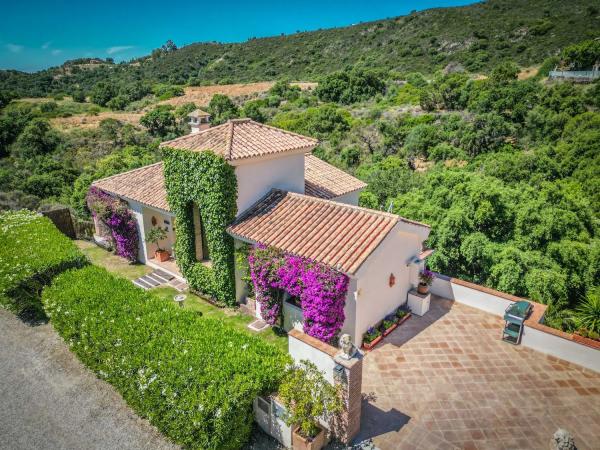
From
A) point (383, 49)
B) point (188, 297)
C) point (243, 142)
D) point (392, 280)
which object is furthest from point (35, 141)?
point (383, 49)

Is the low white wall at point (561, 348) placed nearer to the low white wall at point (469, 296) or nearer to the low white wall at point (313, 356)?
the low white wall at point (469, 296)

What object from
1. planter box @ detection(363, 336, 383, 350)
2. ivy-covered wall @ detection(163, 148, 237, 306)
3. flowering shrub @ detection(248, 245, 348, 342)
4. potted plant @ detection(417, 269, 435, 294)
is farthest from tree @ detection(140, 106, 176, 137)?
planter box @ detection(363, 336, 383, 350)

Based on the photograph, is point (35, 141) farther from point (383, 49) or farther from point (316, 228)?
point (383, 49)

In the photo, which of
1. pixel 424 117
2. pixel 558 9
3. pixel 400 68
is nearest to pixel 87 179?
pixel 424 117

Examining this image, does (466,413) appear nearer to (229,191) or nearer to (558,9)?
(229,191)

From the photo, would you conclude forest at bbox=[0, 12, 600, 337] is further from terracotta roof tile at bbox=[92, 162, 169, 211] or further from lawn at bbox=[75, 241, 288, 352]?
terracotta roof tile at bbox=[92, 162, 169, 211]
